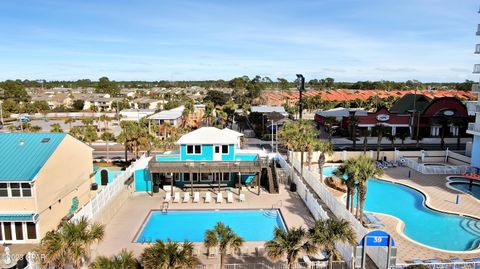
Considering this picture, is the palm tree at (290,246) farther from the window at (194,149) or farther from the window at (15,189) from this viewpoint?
the window at (194,149)

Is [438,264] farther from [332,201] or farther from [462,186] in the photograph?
[462,186]

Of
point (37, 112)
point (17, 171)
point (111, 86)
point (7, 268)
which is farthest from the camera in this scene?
point (111, 86)

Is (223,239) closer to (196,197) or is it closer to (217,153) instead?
(196,197)

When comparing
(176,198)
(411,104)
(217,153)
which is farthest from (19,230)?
(411,104)

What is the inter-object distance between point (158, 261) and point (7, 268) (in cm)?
840

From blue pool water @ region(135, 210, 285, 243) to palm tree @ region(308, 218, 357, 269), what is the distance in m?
8.08

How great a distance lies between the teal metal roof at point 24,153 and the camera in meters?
21.3

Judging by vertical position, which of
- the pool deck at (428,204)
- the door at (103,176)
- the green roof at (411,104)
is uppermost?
the green roof at (411,104)

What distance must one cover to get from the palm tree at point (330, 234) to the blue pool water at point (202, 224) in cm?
808

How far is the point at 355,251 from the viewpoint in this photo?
1783cm

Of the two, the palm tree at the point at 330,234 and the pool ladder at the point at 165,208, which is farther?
the pool ladder at the point at 165,208

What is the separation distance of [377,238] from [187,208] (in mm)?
16210

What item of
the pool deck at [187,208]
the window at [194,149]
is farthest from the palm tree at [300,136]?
the window at [194,149]

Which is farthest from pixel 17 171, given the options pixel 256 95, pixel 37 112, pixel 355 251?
pixel 256 95
